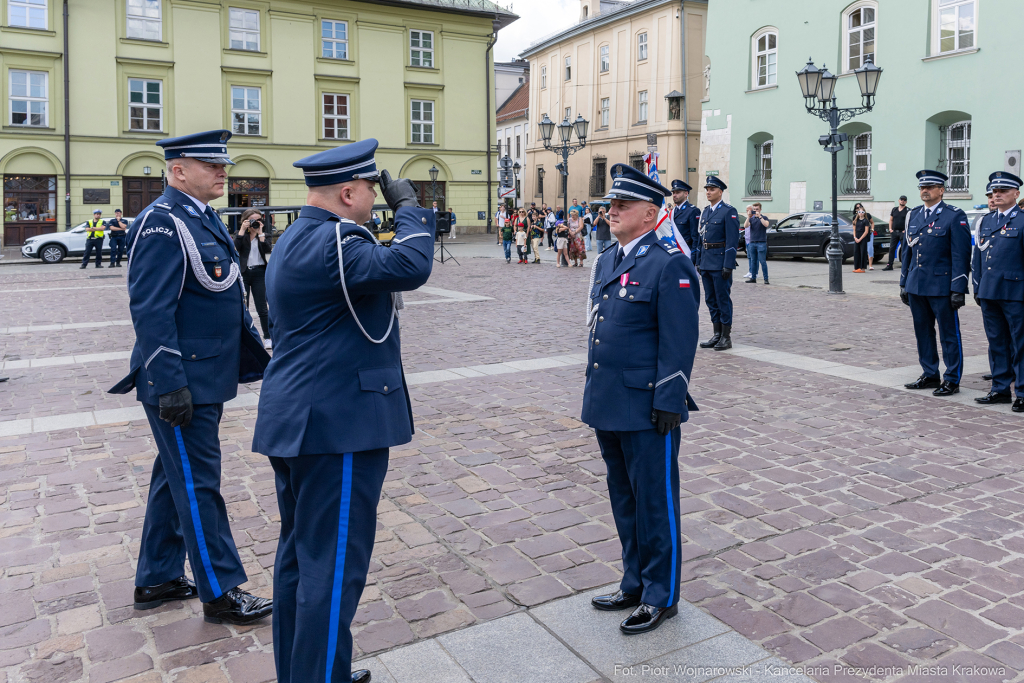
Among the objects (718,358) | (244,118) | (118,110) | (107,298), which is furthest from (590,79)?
(718,358)

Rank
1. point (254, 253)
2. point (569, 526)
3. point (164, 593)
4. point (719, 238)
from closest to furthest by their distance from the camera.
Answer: point (164, 593) → point (569, 526) → point (719, 238) → point (254, 253)

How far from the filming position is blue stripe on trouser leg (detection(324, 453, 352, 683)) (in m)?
2.75

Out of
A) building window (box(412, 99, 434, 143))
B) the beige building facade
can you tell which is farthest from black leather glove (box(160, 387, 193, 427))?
building window (box(412, 99, 434, 143))

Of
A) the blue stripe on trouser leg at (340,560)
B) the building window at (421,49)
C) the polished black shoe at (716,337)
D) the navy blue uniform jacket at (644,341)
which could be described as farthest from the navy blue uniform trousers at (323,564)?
the building window at (421,49)

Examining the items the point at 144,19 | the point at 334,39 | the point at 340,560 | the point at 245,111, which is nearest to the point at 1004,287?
the point at 340,560

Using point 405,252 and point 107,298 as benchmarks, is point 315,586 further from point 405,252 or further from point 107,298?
point 107,298

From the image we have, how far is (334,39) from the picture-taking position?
3934cm

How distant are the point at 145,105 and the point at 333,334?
37067 millimetres

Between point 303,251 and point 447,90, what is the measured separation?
135 ft

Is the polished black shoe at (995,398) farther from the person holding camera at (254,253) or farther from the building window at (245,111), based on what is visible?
the building window at (245,111)

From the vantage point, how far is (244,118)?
37781 mm

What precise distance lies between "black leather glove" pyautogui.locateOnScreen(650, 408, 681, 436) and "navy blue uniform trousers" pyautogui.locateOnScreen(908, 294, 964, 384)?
5.40 metres

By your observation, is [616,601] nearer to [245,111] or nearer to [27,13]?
[27,13]

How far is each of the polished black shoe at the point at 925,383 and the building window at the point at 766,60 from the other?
28000 millimetres
